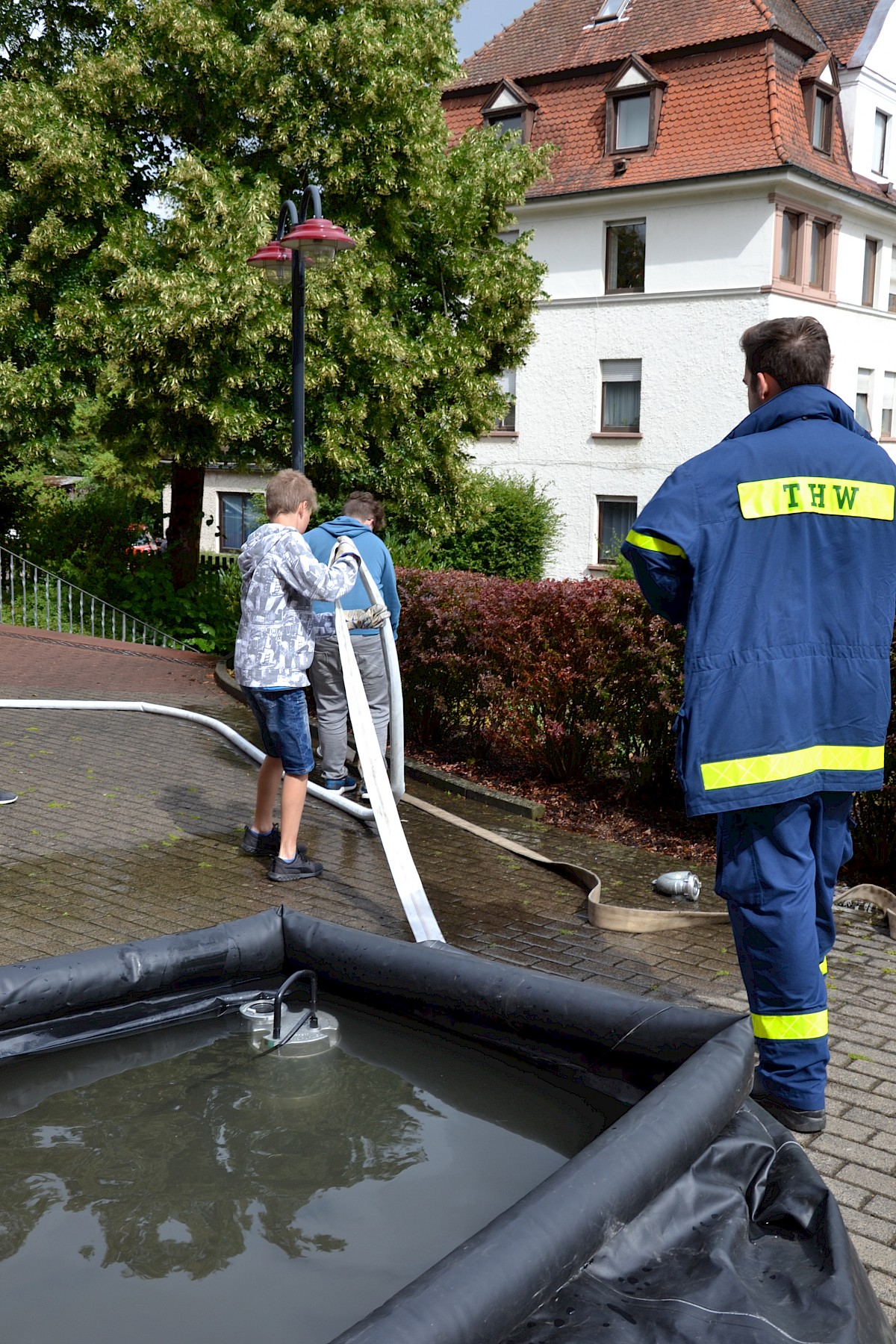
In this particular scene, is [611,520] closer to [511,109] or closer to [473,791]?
[511,109]

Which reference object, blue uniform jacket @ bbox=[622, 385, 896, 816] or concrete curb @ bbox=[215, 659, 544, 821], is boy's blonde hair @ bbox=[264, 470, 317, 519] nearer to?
blue uniform jacket @ bbox=[622, 385, 896, 816]

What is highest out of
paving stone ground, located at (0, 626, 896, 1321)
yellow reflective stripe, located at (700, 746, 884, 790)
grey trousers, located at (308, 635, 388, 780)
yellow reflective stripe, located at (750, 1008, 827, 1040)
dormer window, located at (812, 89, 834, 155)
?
dormer window, located at (812, 89, 834, 155)

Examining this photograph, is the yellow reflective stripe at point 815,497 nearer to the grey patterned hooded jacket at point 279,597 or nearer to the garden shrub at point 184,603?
the grey patterned hooded jacket at point 279,597

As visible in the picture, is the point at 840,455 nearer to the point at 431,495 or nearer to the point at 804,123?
the point at 431,495

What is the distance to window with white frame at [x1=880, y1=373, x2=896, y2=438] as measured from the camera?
3184cm

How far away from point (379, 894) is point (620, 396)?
2563 centimetres

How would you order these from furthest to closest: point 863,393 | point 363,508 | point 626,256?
point 863,393, point 626,256, point 363,508

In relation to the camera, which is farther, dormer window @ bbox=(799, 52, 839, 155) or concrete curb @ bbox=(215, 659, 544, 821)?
dormer window @ bbox=(799, 52, 839, 155)

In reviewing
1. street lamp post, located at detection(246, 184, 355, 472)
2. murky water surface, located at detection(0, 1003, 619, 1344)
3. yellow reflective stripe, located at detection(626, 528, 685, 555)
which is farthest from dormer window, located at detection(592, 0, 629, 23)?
murky water surface, located at detection(0, 1003, 619, 1344)

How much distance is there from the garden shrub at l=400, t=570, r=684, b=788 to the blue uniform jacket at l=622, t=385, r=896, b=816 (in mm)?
3441

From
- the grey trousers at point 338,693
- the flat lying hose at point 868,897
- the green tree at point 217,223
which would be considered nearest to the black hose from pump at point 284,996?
the flat lying hose at point 868,897

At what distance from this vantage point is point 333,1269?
2455 mm

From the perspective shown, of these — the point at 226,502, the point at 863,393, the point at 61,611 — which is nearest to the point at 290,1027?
the point at 61,611

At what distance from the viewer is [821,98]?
28.6 m
